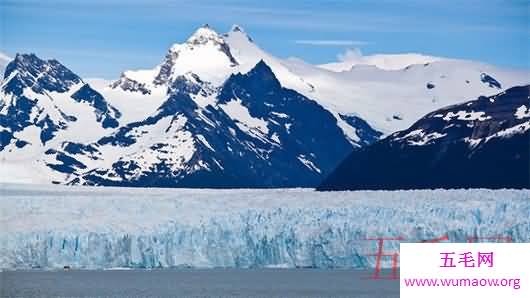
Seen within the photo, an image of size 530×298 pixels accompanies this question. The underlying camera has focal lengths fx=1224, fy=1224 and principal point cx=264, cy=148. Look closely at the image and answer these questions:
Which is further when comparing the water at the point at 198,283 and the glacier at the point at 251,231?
the glacier at the point at 251,231

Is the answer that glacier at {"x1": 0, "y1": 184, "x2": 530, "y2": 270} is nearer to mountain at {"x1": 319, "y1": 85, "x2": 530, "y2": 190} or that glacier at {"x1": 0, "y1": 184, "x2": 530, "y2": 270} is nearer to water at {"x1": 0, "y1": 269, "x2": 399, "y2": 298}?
water at {"x1": 0, "y1": 269, "x2": 399, "y2": 298}

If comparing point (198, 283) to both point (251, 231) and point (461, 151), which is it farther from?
point (461, 151)

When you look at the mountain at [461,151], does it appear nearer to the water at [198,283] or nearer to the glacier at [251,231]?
the water at [198,283]

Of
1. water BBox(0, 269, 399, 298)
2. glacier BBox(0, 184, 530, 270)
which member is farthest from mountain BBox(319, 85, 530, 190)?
glacier BBox(0, 184, 530, 270)

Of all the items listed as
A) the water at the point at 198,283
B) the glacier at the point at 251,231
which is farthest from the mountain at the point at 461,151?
the glacier at the point at 251,231

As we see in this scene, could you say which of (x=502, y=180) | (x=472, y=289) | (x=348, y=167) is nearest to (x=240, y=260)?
(x=472, y=289)
